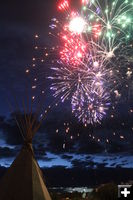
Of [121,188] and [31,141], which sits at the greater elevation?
[31,141]

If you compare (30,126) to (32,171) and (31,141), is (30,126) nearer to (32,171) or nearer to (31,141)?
(31,141)

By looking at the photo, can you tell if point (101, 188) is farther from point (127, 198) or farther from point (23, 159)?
point (127, 198)

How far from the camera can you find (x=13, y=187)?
52.4ft

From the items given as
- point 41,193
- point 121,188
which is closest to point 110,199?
point 41,193

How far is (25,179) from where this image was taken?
1612 centimetres

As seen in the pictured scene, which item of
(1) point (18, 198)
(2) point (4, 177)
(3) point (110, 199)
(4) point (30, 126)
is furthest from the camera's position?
(3) point (110, 199)

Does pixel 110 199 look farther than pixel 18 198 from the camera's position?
Yes

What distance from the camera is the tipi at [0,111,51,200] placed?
15.8m

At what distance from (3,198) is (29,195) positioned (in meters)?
1.19

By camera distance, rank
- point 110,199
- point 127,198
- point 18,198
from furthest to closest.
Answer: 1. point 110,199
2. point 18,198
3. point 127,198

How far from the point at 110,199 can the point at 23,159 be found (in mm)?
9024

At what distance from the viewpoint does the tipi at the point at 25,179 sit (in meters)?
15.8

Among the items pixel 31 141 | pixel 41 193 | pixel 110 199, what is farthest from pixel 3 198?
pixel 110 199

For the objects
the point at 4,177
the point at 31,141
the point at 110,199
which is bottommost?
the point at 110,199
